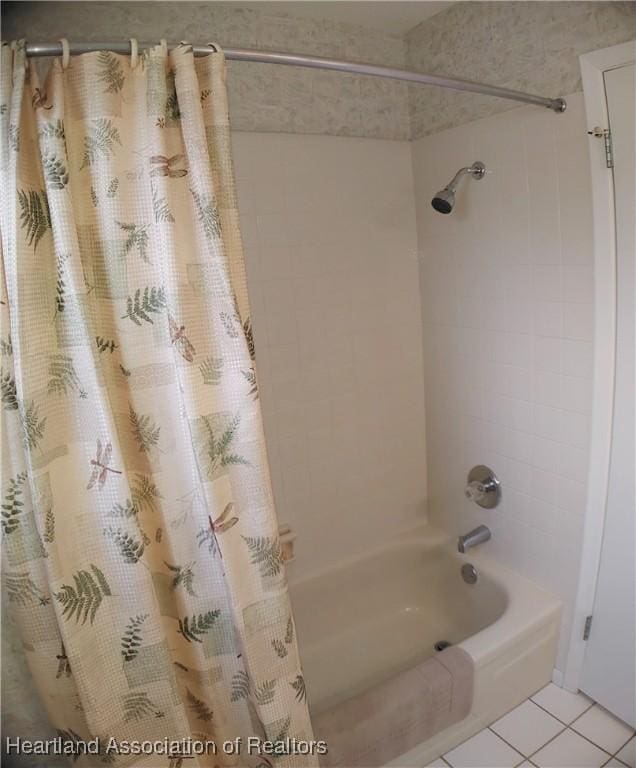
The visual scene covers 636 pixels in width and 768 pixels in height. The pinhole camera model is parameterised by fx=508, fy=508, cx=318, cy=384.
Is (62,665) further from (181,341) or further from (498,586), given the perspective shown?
(498,586)

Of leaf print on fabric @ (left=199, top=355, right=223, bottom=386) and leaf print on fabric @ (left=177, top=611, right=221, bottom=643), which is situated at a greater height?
leaf print on fabric @ (left=199, top=355, right=223, bottom=386)

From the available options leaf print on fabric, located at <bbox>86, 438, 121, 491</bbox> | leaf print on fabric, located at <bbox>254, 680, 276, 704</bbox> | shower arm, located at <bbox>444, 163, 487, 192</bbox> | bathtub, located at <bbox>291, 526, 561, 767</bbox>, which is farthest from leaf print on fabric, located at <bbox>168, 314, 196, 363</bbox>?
bathtub, located at <bbox>291, 526, 561, 767</bbox>

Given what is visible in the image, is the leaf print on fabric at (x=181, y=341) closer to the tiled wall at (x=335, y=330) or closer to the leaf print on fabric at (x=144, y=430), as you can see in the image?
the leaf print on fabric at (x=144, y=430)

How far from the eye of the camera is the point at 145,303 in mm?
1025

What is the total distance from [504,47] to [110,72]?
4.18 feet

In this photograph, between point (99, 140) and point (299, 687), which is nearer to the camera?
point (99, 140)

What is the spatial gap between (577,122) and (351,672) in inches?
78.9

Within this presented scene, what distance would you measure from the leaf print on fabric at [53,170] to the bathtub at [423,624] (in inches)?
64.2

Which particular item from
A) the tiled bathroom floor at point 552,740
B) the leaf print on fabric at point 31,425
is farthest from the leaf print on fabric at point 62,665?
the tiled bathroom floor at point 552,740

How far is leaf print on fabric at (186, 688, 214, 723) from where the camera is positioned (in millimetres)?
1195

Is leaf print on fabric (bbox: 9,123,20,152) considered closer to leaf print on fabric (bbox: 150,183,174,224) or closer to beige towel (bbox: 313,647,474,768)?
leaf print on fabric (bbox: 150,183,174,224)

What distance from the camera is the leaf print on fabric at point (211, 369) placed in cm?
104

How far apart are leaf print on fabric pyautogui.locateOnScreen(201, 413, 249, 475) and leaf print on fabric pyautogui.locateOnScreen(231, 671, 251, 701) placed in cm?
52

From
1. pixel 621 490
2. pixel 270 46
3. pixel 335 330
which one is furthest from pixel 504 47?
pixel 621 490
